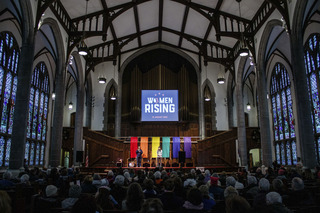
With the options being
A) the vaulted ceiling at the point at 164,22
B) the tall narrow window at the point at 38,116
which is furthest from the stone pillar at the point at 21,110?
the tall narrow window at the point at 38,116

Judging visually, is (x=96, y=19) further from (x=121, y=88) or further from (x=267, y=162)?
(x=267, y=162)

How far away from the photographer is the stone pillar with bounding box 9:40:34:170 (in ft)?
28.0

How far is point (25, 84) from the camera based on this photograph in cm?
895

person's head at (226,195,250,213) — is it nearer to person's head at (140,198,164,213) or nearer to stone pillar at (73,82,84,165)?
person's head at (140,198,164,213)

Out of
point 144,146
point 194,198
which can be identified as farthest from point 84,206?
point 144,146

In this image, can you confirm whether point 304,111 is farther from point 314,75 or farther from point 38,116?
point 38,116

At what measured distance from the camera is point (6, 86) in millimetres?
13461

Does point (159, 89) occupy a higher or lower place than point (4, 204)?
higher

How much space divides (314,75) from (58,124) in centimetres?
1326

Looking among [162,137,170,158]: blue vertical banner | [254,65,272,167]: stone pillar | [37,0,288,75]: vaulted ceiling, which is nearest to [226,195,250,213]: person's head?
[37,0,288,75]: vaulted ceiling

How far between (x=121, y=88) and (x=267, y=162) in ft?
38.7

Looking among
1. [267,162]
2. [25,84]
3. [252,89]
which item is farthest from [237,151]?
[25,84]

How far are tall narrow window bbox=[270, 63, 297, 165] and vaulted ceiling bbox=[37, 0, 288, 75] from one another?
12.5 ft

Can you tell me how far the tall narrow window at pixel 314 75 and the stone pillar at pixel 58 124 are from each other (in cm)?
1271
